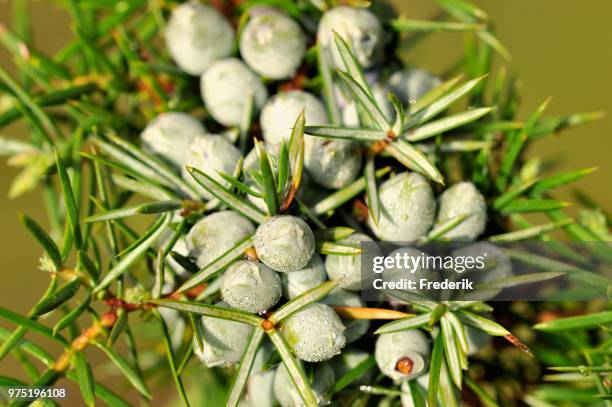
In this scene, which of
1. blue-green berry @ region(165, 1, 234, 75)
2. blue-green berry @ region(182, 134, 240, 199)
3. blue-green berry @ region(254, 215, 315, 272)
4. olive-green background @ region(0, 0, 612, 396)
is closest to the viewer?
blue-green berry @ region(254, 215, 315, 272)

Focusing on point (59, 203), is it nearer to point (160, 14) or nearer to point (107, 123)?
point (107, 123)

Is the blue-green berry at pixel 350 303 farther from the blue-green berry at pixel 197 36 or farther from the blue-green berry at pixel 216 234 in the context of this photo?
the blue-green berry at pixel 197 36

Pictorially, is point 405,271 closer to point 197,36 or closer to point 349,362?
point 349,362

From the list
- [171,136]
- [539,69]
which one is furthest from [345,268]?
[539,69]

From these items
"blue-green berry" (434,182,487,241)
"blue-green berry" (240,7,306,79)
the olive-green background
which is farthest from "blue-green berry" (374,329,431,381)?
the olive-green background

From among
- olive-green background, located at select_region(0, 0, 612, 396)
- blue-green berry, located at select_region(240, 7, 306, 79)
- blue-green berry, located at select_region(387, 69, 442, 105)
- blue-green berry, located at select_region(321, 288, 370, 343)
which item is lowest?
olive-green background, located at select_region(0, 0, 612, 396)

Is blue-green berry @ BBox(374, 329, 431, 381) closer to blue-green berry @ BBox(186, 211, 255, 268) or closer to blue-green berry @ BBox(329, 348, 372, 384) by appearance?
blue-green berry @ BBox(329, 348, 372, 384)

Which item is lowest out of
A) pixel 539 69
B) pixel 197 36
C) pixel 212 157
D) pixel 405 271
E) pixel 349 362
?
pixel 539 69

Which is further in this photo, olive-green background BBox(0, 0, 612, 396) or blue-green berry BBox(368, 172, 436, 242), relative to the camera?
olive-green background BBox(0, 0, 612, 396)
